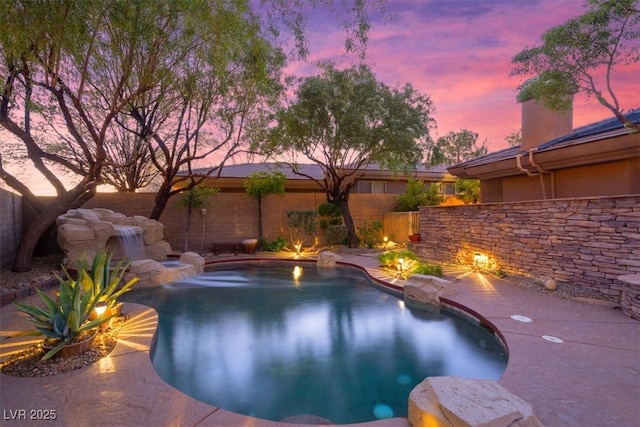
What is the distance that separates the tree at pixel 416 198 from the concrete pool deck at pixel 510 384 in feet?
37.2

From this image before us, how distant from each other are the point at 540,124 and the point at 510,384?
930 cm

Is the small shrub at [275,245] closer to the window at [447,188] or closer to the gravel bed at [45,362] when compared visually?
the gravel bed at [45,362]

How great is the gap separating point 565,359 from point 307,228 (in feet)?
38.6

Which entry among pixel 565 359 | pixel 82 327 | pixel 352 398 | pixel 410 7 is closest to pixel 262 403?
pixel 352 398

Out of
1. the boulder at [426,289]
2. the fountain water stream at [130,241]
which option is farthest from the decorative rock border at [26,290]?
the boulder at [426,289]

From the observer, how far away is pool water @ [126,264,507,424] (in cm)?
393

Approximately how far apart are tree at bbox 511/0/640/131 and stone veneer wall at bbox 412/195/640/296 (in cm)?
168

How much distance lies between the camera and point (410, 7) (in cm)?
603

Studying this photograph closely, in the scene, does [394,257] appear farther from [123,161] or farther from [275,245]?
[123,161]

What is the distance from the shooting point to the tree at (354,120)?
12695 mm

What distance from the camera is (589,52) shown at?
21.1 ft

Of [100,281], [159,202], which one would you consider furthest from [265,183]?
[100,281]

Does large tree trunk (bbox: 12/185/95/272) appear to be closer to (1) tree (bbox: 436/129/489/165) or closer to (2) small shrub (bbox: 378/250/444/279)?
(2) small shrub (bbox: 378/250/444/279)

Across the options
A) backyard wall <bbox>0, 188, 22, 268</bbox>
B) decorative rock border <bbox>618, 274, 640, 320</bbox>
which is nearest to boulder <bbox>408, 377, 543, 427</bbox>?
decorative rock border <bbox>618, 274, 640, 320</bbox>
